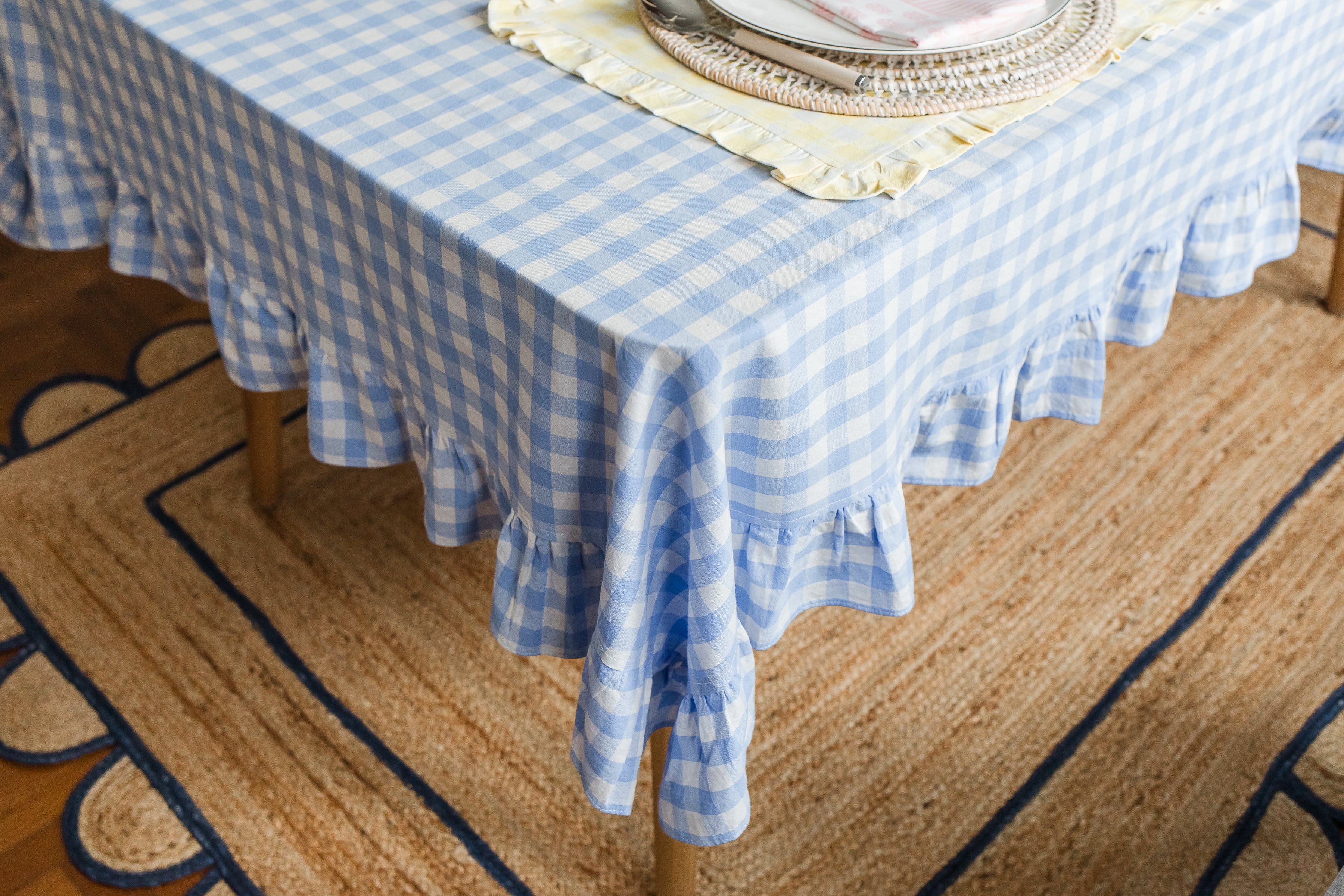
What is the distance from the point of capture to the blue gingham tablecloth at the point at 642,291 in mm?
662

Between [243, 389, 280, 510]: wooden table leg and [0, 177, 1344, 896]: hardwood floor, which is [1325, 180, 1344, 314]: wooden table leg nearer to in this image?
[0, 177, 1344, 896]: hardwood floor

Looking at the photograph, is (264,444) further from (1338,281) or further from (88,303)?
(1338,281)

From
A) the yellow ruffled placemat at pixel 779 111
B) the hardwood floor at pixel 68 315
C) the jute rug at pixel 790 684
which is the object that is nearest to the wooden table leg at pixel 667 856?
the jute rug at pixel 790 684

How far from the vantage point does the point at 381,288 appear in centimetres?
81

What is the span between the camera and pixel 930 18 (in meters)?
0.82

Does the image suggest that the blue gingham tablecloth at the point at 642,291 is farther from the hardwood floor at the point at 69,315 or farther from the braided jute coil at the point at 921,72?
the hardwood floor at the point at 69,315

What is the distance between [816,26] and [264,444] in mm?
876

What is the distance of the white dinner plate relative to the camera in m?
0.81

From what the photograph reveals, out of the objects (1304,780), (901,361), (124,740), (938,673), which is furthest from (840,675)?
(124,740)

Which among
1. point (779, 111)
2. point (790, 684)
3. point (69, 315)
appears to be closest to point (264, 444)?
point (69, 315)

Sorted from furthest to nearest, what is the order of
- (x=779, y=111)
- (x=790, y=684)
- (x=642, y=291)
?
(x=790, y=684) → (x=779, y=111) → (x=642, y=291)

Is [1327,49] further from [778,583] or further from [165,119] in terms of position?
[165,119]

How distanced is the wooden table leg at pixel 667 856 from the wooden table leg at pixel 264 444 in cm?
66

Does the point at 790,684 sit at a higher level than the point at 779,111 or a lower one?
lower
